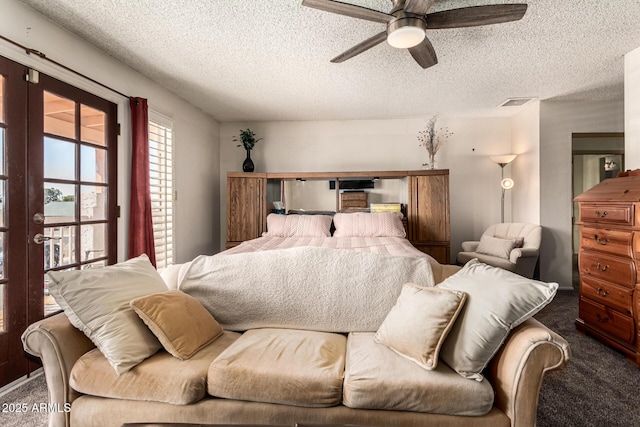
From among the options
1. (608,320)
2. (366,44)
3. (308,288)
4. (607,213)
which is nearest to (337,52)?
(366,44)

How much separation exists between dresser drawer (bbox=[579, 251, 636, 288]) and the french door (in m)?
3.98

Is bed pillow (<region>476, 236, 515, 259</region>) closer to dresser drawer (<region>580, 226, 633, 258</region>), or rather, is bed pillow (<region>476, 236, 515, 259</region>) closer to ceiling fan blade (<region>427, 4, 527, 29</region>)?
dresser drawer (<region>580, 226, 633, 258</region>)

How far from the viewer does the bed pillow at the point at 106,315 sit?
129cm

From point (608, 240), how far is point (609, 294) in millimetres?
426

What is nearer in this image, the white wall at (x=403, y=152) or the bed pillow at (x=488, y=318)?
the bed pillow at (x=488, y=318)

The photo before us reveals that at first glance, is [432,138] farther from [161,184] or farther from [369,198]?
[161,184]

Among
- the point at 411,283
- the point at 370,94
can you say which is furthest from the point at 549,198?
the point at 411,283

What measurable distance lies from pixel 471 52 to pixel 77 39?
3.24 metres

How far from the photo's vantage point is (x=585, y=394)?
186 cm

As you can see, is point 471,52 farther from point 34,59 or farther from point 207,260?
point 34,59

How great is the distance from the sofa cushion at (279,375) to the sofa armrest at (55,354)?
59 cm

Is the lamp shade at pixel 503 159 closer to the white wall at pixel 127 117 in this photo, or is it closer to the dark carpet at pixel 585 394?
the dark carpet at pixel 585 394

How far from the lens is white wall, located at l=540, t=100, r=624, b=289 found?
156 inches

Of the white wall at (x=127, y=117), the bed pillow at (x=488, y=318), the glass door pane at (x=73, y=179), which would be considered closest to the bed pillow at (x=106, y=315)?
the glass door pane at (x=73, y=179)
